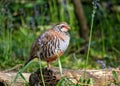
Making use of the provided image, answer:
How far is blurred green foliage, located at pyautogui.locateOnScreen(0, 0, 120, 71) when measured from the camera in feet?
31.9

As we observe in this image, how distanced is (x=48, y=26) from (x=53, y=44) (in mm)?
4678

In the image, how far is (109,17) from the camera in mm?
12539

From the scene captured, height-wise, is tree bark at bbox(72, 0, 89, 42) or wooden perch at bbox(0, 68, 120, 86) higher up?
tree bark at bbox(72, 0, 89, 42)

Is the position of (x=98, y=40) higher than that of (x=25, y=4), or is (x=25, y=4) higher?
(x=25, y=4)

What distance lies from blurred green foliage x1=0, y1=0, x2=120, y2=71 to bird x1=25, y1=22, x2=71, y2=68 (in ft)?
5.99

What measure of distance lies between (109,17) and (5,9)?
3408mm

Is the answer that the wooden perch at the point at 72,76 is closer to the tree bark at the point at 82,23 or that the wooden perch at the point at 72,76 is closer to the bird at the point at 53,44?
the bird at the point at 53,44

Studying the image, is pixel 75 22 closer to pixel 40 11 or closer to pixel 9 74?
pixel 40 11

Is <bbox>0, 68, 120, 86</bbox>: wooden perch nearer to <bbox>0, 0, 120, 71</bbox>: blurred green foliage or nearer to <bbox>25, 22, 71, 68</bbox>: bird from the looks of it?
<bbox>25, 22, 71, 68</bbox>: bird

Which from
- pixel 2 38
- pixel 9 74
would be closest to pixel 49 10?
pixel 2 38

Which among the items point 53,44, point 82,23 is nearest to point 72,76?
point 53,44

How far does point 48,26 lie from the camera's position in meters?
Answer: 11.5

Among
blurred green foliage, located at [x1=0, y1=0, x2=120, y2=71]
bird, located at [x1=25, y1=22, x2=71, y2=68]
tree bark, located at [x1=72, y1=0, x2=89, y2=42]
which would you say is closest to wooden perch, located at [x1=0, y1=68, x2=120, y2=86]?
bird, located at [x1=25, y1=22, x2=71, y2=68]

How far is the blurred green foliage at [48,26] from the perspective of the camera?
9727 millimetres
